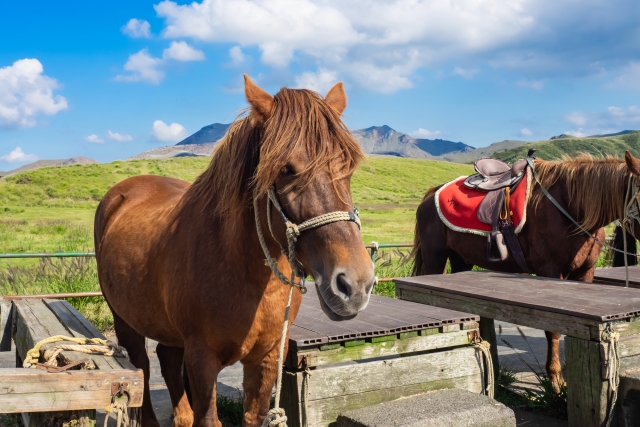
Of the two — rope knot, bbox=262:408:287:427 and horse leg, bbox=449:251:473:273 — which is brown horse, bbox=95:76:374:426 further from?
horse leg, bbox=449:251:473:273

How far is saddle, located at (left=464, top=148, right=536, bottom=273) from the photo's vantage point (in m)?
5.35

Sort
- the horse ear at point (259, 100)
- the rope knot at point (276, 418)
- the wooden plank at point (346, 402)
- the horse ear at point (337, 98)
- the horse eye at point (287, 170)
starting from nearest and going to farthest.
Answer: the horse eye at point (287, 170) → the horse ear at point (259, 100) → the rope knot at point (276, 418) → the horse ear at point (337, 98) → the wooden plank at point (346, 402)

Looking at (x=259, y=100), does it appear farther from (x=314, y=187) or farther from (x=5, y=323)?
(x=5, y=323)

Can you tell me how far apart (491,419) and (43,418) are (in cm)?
223

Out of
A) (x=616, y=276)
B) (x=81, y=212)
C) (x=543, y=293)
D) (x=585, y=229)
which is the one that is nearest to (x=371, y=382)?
(x=543, y=293)

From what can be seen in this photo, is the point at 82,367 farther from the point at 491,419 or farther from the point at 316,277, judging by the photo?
the point at 491,419

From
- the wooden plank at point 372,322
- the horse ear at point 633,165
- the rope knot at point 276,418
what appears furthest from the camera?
the horse ear at point 633,165

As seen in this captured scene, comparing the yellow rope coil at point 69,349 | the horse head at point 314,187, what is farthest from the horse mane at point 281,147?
the yellow rope coil at point 69,349

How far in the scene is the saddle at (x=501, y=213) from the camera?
17.5 ft

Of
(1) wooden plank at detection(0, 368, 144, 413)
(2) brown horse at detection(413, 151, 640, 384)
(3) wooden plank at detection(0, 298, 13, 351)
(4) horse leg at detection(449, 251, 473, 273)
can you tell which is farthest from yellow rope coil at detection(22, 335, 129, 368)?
(4) horse leg at detection(449, 251, 473, 273)

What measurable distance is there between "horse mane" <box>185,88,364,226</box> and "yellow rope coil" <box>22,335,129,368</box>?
2.96ft

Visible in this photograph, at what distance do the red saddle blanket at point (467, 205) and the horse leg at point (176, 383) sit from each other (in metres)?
3.42

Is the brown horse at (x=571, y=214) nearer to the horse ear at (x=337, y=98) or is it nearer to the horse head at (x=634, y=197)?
the horse head at (x=634, y=197)

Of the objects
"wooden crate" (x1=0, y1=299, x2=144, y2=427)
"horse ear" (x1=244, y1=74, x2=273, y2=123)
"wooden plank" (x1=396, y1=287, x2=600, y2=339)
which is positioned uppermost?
"horse ear" (x1=244, y1=74, x2=273, y2=123)
